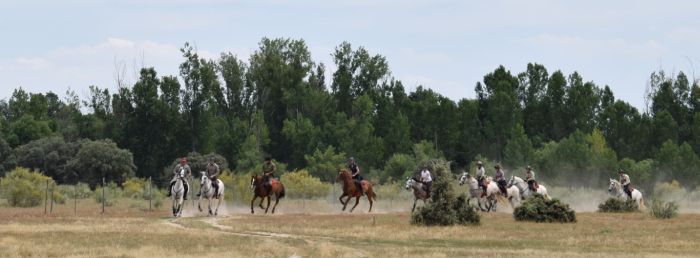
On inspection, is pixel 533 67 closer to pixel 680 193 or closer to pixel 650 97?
pixel 650 97

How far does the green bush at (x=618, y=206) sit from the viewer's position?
5100cm

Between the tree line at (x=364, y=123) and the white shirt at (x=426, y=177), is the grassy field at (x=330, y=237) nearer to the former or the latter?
the white shirt at (x=426, y=177)

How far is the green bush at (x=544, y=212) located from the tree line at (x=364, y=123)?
161 feet

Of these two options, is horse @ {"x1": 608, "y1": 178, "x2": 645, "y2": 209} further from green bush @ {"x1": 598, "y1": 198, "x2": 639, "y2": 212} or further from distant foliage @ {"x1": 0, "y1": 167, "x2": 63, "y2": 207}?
distant foliage @ {"x1": 0, "y1": 167, "x2": 63, "y2": 207}

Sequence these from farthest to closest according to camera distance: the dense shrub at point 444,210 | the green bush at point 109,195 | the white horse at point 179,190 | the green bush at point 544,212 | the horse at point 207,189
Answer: the green bush at point 109,195
the horse at point 207,189
the white horse at point 179,190
the green bush at point 544,212
the dense shrub at point 444,210

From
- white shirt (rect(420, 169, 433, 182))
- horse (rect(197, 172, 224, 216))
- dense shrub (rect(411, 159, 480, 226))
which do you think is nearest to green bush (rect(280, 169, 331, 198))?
white shirt (rect(420, 169, 433, 182))

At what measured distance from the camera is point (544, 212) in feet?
135

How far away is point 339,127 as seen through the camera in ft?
330

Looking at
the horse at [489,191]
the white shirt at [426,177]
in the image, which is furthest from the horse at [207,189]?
the horse at [489,191]

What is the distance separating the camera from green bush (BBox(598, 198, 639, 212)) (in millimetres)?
51000

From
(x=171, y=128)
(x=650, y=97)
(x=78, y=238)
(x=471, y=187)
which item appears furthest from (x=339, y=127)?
(x=78, y=238)

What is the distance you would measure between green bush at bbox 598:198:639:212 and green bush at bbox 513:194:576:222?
410 inches

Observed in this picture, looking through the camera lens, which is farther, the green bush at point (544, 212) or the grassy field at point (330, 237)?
the green bush at point (544, 212)

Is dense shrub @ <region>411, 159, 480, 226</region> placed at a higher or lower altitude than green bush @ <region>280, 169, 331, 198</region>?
lower
